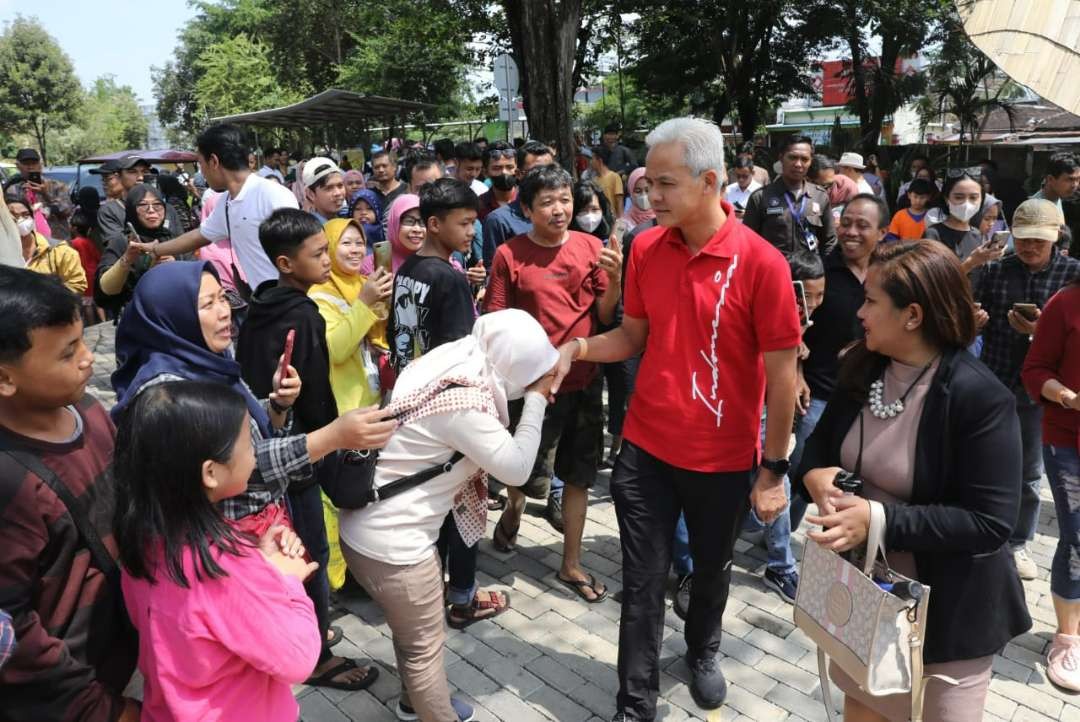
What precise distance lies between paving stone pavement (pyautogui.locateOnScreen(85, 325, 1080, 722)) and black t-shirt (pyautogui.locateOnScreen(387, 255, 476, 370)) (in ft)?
4.31

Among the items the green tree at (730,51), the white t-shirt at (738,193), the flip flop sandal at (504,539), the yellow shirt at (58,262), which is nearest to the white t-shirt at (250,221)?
the yellow shirt at (58,262)

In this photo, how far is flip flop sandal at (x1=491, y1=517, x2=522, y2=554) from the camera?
13.7 ft

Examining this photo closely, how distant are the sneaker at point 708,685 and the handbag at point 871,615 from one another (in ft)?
3.31

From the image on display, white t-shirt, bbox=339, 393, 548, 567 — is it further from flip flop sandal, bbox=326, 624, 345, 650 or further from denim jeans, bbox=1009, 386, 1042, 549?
denim jeans, bbox=1009, 386, 1042, 549

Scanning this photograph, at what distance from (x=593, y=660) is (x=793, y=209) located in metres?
3.32

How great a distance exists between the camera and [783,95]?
82.8 feet

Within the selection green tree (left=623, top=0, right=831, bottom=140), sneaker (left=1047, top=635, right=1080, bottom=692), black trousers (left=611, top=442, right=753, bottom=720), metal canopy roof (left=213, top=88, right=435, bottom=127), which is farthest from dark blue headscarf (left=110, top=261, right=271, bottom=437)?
green tree (left=623, top=0, right=831, bottom=140)

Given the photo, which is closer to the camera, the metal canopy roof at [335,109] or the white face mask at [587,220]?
the white face mask at [587,220]

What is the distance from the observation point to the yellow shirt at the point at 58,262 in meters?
5.32

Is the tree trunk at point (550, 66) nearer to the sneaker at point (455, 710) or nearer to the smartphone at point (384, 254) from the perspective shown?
the smartphone at point (384, 254)

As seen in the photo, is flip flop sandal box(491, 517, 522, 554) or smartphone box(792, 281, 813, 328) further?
flip flop sandal box(491, 517, 522, 554)

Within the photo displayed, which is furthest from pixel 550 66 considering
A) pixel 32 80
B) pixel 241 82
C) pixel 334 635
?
pixel 32 80

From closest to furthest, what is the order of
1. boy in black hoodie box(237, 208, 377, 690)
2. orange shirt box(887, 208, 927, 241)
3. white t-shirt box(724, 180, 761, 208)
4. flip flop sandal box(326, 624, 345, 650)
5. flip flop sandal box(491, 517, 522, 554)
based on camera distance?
boy in black hoodie box(237, 208, 377, 690) < flip flop sandal box(326, 624, 345, 650) < flip flop sandal box(491, 517, 522, 554) < orange shirt box(887, 208, 927, 241) < white t-shirt box(724, 180, 761, 208)

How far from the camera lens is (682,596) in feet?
11.8
